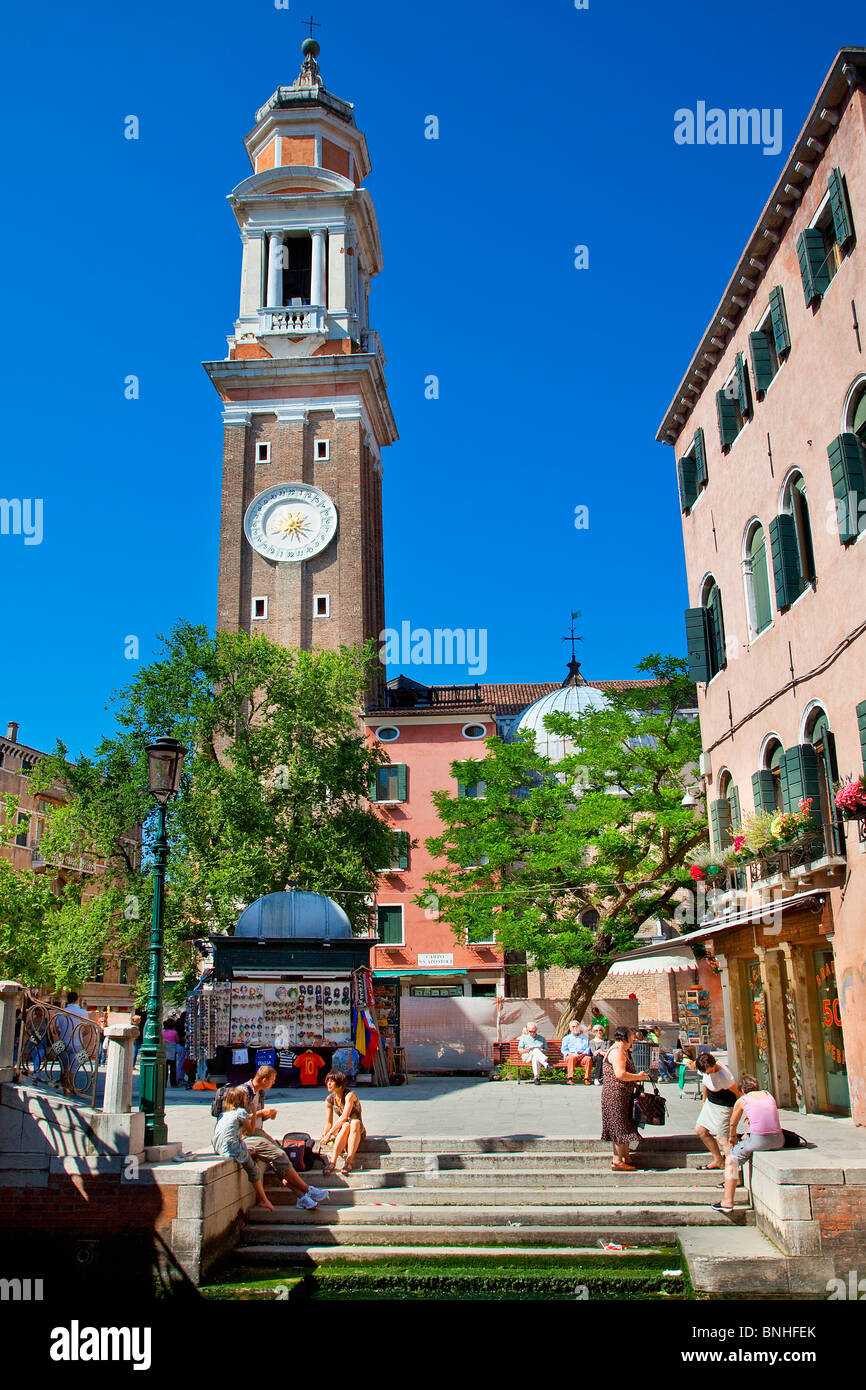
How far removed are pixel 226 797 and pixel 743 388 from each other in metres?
17.7

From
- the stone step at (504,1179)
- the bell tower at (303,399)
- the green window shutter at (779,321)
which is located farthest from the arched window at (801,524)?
the bell tower at (303,399)

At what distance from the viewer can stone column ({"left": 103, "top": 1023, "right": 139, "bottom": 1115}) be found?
10742 millimetres

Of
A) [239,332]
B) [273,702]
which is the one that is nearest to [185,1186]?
[273,702]

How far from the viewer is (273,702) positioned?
3341 centimetres

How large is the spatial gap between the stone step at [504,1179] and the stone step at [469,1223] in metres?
0.69

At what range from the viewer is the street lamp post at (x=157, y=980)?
443 inches

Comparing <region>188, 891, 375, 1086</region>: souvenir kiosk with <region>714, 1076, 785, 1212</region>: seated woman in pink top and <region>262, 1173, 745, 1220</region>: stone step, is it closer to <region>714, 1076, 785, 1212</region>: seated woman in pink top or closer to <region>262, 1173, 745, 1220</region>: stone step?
<region>262, 1173, 745, 1220</region>: stone step

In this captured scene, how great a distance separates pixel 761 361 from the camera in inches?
→ 681

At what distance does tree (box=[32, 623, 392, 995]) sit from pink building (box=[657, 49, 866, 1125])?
1400 cm

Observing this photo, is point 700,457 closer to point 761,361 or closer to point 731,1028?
point 761,361

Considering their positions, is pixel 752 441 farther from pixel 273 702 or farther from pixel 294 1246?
pixel 273 702

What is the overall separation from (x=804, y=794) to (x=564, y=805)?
1706 cm

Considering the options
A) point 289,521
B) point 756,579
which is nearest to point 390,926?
point 289,521

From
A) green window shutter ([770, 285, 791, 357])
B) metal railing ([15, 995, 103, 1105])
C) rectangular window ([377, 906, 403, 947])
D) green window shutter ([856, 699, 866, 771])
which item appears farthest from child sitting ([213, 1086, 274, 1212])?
rectangular window ([377, 906, 403, 947])
